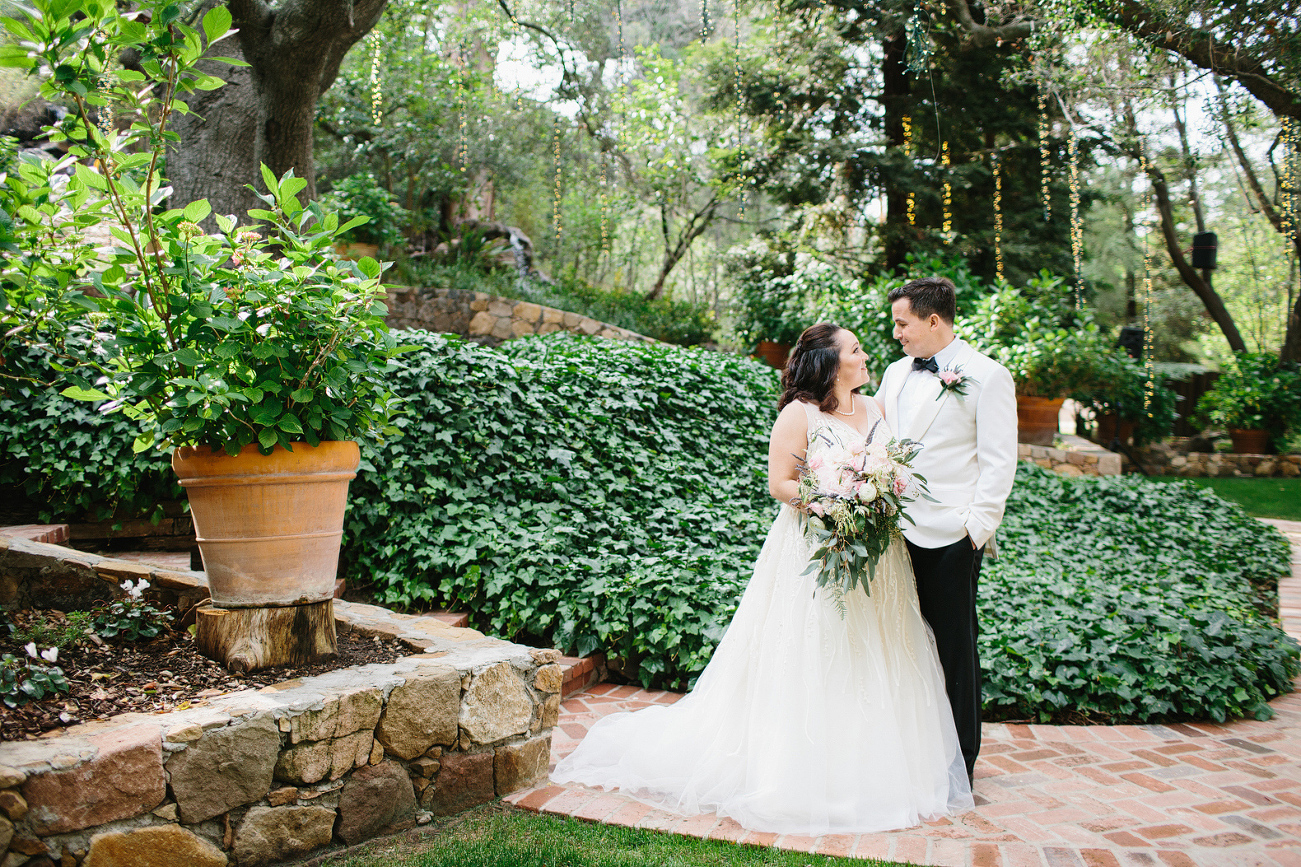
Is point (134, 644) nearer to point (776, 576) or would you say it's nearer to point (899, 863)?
point (776, 576)

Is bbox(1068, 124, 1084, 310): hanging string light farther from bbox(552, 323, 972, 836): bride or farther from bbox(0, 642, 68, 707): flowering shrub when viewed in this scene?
bbox(0, 642, 68, 707): flowering shrub

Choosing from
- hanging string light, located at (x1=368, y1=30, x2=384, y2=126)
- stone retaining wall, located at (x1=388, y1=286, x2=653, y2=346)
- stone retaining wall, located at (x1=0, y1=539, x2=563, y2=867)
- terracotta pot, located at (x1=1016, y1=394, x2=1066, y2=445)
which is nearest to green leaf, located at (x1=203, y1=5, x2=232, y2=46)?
stone retaining wall, located at (x1=0, y1=539, x2=563, y2=867)

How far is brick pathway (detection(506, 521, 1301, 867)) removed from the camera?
2.43 metres

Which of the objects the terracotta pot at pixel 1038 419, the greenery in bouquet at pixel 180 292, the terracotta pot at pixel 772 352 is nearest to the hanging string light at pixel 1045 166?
the terracotta pot at pixel 1038 419

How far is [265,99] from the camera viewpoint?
534 centimetres

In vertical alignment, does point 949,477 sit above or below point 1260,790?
above


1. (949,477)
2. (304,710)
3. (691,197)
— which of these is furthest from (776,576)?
(691,197)

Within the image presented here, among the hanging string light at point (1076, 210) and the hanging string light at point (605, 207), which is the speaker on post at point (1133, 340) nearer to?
the hanging string light at point (1076, 210)

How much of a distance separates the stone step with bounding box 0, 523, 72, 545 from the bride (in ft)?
10.5

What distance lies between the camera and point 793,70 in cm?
1191

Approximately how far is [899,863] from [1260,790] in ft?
5.45

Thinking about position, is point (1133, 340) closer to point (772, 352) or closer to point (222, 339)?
point (772, 352)

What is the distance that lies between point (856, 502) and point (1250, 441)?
1404 centimetres

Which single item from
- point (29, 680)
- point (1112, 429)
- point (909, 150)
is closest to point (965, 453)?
point (29, 680)
